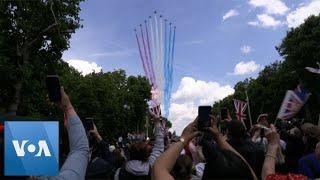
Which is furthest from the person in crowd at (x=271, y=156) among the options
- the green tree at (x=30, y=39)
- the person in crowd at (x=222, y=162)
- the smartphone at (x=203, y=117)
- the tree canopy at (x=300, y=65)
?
the tree canopy at (x=300, y=65)

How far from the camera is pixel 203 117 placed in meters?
3.79

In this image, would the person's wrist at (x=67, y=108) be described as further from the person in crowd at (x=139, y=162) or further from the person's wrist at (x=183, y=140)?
the person in crowd at (x=139, y=162)

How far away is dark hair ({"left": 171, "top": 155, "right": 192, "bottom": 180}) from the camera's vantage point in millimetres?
4129

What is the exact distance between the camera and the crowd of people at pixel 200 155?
3361 mm

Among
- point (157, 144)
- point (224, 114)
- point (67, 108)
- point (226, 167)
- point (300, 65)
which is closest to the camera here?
point (67, 108)

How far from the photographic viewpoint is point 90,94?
2975 inches

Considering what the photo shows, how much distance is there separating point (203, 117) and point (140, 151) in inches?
111

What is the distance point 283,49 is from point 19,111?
32598mm

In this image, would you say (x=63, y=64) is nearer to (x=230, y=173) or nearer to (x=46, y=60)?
(x=46, y=60)

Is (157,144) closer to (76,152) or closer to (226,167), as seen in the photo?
(226,167)

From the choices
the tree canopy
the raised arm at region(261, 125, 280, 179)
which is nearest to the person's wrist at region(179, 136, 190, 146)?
the raised arm at region(261, 125, 280, 179)

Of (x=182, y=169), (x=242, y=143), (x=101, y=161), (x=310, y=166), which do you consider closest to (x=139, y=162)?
(x=242, y=143)

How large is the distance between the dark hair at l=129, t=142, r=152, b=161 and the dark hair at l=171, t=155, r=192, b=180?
229 centimetres

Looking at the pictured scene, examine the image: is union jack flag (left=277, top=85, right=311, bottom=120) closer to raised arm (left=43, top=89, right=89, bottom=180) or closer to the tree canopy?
raised arm (left=43, top=89, right=89, bottom=180)
